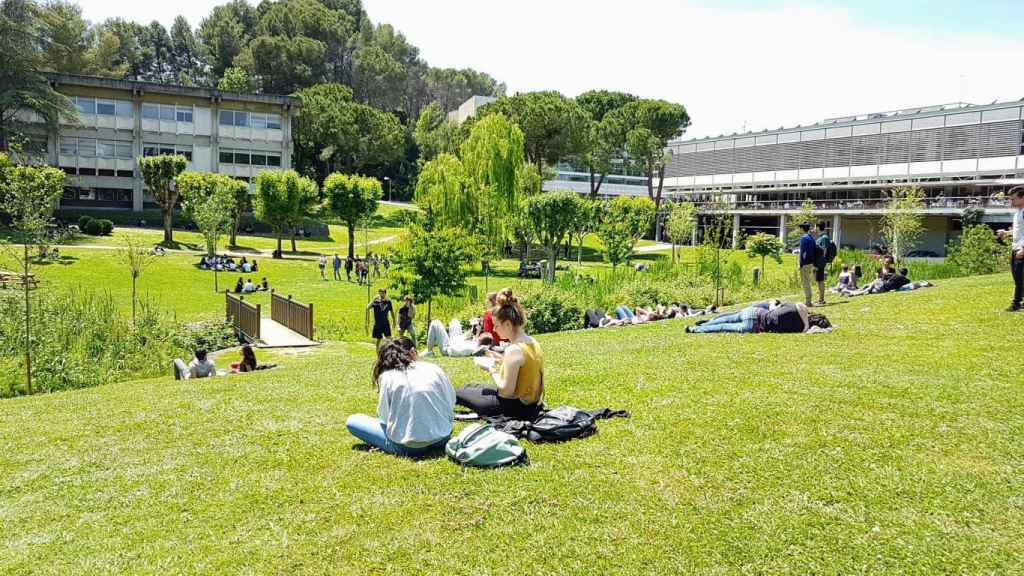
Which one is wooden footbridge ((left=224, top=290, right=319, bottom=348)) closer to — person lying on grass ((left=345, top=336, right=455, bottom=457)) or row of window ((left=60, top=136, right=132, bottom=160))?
person lying on grass ((left=345, top=336, right=455, bottom=457))

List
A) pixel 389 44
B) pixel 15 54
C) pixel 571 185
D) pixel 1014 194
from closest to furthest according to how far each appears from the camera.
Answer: pixel 1014 194 < pixel 15 54 < pixel 571 185 < pixel 389 44

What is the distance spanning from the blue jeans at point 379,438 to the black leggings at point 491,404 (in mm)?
745

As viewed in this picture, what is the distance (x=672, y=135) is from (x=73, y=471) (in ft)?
232

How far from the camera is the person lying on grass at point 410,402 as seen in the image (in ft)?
18.9

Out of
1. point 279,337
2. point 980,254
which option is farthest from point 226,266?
point 980,254

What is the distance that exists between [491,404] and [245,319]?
13.5 m

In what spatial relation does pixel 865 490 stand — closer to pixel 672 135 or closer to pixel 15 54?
pixel 15 54

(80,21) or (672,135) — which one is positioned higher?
(80,21)

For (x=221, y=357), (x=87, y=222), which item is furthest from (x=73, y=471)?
(x=87, y=222)

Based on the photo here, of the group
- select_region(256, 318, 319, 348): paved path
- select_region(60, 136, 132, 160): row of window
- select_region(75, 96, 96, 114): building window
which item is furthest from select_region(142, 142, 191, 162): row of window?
select_region(256, 318, 319, 348): paved path

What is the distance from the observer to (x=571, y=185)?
87438 mm

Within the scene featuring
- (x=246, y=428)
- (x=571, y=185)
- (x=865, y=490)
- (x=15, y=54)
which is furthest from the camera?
(x=571, y=185)

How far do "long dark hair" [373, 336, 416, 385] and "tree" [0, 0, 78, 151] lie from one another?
50.7 metres

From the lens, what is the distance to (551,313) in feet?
57.9
